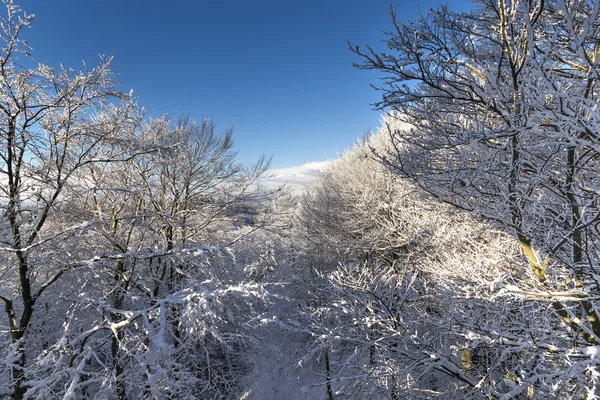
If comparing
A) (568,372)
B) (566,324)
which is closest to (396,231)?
(566,324)

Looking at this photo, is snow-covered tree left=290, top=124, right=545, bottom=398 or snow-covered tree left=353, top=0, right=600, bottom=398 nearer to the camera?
snow-covered tree left=353, top=0, right=600, bottom=398

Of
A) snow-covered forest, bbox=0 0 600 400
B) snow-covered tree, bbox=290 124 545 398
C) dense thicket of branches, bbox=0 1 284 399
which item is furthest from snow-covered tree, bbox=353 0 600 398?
dense thicket of branches, bbox=0 1 284 399

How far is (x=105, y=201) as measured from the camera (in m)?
6.11

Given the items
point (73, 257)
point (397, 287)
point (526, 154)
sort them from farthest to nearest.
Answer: point (397, 287), point (73, 257), point (526, 154)

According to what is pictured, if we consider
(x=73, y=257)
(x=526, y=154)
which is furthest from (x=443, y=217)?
(x=73, y=257)

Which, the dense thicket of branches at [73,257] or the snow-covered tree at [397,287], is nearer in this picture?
the dense thicket of branches at [73,257]

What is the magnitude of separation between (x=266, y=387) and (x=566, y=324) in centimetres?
964

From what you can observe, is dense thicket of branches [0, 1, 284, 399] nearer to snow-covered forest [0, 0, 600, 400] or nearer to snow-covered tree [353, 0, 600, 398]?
snow-covered forest [0, 0, 600, 400]

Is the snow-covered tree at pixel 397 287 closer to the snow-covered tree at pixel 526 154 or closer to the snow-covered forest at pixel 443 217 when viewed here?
the snow-covered forest at pixel 443 217

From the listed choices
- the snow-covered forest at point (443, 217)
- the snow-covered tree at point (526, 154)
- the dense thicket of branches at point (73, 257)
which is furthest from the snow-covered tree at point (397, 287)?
the dense thicket of branches at point (73, 257)

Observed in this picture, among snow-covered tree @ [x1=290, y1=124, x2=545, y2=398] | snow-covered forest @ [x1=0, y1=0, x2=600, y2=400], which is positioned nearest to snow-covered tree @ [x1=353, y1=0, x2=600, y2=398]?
snow-covered forest @ [x1=0, y1=0, x2=600, y2=400]

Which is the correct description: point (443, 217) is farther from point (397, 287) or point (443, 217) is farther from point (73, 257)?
point (73, 257)

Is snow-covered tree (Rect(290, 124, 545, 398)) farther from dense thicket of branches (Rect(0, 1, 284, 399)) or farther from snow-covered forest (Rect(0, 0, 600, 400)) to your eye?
dense thicket of branches (Rect(0, 1, 284, 399))

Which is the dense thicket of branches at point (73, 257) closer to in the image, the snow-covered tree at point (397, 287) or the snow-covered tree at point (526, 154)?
the snow-covered tree at point (397, 287)
